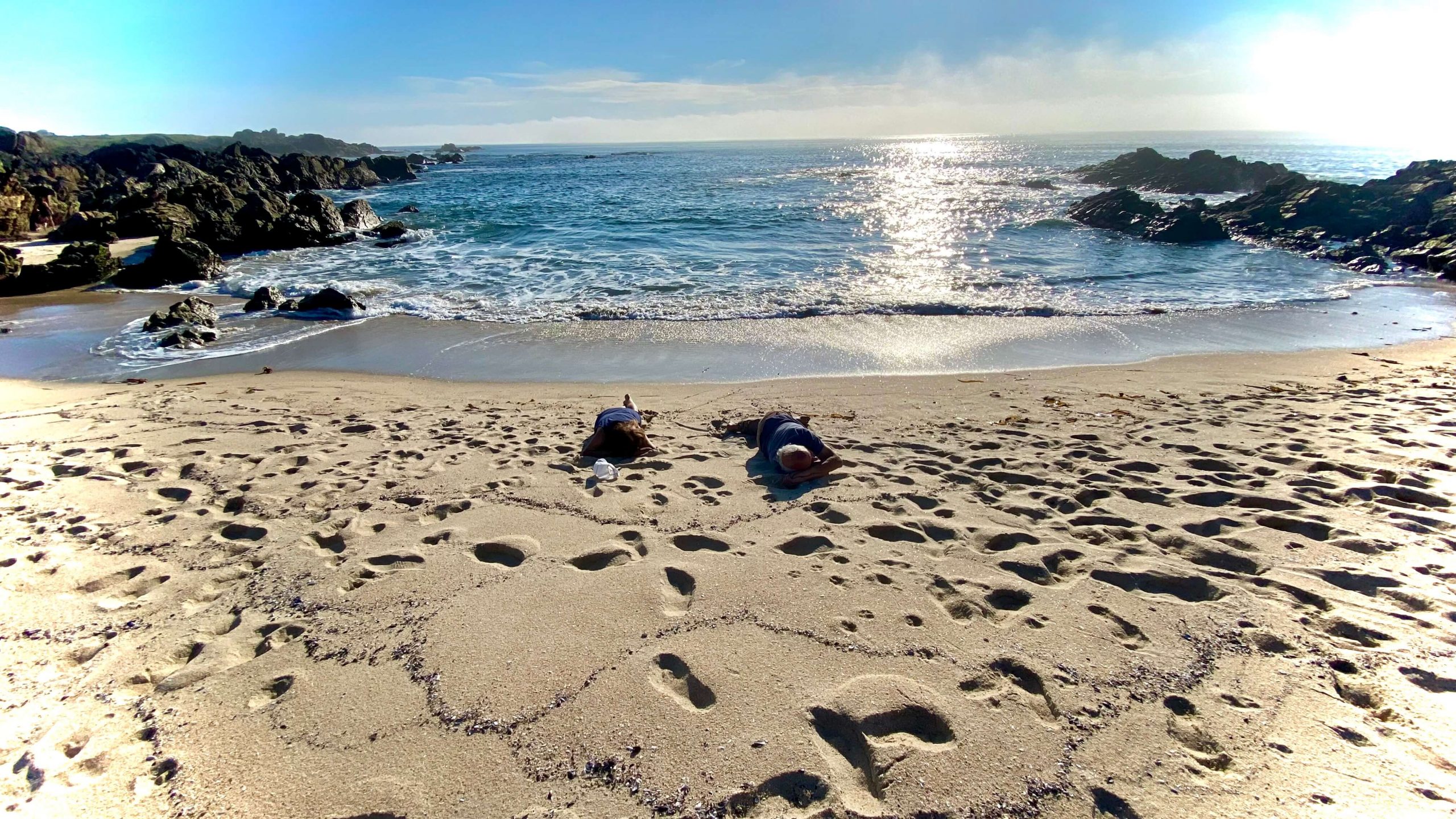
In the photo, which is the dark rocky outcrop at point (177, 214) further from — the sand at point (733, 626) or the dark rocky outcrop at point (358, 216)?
the sand at point (733, 626)

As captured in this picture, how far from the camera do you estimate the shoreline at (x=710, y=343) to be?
309 inches

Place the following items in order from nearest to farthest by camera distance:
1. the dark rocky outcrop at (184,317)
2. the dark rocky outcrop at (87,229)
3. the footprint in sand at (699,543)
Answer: the footprint in sand at (699,543) → the dark rocky outcrop at (184,317) → the dark rocky outcrop at (87,229)

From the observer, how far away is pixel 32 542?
364 cm

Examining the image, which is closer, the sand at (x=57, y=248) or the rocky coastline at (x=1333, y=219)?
the sand at (x=57, y=248)

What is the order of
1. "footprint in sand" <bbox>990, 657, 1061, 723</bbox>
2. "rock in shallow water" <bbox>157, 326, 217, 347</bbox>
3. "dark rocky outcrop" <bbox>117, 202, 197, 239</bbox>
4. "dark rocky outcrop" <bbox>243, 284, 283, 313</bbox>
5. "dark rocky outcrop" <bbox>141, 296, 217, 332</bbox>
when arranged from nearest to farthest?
1. "footprint in sand" <bbox>990, 657, 1061, 723</bbox>
2. "rock in shallow water" <bbox>157, 326, 217, 347</bbox>
3. "dark rocky outcrop" <bbox>141, 296, 217, 332</bbox>
4. "dark rocky outcrop" <bbox>243, 284, 283, 313</bbox>
5. "dark rocky outcrop" <bbox>117, 202, 197, 239</bbox>

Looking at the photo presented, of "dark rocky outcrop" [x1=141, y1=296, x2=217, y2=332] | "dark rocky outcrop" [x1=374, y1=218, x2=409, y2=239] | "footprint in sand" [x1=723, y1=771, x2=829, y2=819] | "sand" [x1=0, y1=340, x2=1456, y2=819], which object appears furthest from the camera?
"dark rocky outcrop" [x1=374, y1=218, x2=409, y2=239]

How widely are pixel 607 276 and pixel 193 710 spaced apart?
1134 cm

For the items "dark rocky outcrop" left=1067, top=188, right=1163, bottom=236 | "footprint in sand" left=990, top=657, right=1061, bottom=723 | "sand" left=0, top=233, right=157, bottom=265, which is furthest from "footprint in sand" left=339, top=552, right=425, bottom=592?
"dark rocky outcrop" left=1067, top=188, right=1163, bottom=236

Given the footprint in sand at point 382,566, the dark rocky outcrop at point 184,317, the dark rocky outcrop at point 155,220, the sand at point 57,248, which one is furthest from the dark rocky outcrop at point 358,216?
the footprint in sand at point 382,566

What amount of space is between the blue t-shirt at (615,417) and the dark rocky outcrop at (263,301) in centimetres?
883

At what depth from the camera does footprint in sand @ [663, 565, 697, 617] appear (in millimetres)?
3141

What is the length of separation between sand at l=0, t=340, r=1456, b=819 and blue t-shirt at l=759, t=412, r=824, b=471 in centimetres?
24

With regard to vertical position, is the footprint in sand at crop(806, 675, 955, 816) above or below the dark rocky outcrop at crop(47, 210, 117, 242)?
below

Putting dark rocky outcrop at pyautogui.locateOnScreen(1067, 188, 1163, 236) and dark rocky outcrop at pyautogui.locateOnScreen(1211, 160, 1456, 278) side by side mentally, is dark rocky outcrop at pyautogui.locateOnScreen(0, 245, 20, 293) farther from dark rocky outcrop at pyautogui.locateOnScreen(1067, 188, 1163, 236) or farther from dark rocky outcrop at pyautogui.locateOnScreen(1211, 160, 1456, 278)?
dark rocky outcrop at pyautogui.locateOnScreen(1211, 160, 1456, 278)
